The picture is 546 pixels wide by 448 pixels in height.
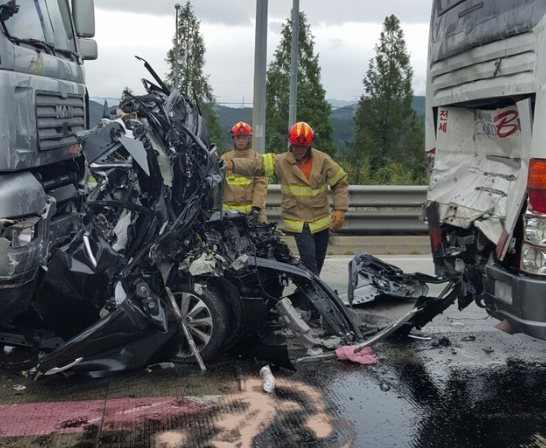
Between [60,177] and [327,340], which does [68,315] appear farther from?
[327,340]

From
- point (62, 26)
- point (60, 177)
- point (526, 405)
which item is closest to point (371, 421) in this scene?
point (526, 405)

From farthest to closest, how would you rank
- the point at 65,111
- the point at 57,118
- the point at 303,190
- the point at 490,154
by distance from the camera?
the point at 303,190 → the point at 65,111 → the point at 57,118 → the point at 490,154

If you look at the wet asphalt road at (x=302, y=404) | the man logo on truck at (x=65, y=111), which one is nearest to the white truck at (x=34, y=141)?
the man logo on truck at (x=65, y=111)

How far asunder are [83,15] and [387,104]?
91.6ft

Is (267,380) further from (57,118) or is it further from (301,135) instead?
(301,135)

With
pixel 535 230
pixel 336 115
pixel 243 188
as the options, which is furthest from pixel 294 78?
pixel 336 115

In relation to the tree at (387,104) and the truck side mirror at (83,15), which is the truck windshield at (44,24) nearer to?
the truck side mirror at (83,15)

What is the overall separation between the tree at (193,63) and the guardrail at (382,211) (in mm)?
26025

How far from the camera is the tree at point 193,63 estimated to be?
117 feet

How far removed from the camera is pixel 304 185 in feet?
20.8

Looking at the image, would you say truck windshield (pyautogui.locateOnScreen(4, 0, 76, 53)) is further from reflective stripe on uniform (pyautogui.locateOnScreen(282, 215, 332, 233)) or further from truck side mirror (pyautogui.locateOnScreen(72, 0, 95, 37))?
reflective stripe on uniform (pyautogui.locateOnScreen(282, 215, 332, 233))

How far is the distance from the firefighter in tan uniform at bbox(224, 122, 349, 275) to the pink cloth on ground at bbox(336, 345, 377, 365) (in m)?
1.62

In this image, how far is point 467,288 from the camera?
482cm

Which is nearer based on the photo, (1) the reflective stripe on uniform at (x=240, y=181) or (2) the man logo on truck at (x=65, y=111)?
(2) the man logo on truck at (x=65, y=111)
